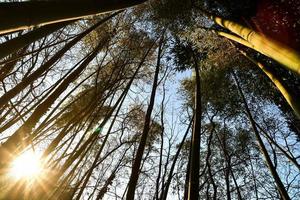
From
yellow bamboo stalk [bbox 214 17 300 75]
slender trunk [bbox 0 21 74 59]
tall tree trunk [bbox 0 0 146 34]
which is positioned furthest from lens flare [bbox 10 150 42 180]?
yellow bamboo stalk [bbox 214 17 300 75]

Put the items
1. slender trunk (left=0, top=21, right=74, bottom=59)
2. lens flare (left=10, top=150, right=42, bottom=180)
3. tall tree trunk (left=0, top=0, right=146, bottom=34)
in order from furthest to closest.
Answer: lens flare (left=10, top=150, right=42, bottom=180), slender trunk (left=0, top=21, right=74, bottom=59), tall tree trunk (left=0, top=0, right=146, bottom=34)

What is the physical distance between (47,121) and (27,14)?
5.66 feet

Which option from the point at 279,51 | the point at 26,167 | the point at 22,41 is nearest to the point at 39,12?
the point at 22,41

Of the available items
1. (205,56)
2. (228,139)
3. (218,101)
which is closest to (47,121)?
(205,56)

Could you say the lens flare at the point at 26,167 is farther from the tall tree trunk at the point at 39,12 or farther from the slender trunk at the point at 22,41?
the tall tree trunk at the point at 39,12

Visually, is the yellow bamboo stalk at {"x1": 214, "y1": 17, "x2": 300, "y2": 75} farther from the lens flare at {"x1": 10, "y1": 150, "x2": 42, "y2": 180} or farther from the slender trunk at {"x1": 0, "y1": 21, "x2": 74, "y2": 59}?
the lens flare at {"x1": 10, "y1": 150, "x2": 42, "y2": 180}

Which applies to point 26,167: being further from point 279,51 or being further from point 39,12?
point 279,51

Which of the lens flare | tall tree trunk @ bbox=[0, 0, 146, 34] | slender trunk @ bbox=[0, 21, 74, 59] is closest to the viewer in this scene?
tall tree trunk @ bbox=[0, 0, 146, 34]

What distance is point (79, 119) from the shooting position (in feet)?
8.41

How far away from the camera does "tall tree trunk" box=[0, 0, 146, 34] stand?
853 millimetres

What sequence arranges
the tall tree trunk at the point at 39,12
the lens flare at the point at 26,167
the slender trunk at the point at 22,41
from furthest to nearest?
the lens flare at the point at 26,167 < the slender trunk at the point at 22,41 < the tall tree trunk at the point at 39,12

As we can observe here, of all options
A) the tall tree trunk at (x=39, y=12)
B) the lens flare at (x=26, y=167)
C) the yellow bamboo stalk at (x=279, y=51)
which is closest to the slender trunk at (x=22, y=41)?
the tall tree trunk at (x=39, y=12)

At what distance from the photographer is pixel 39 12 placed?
0.93m

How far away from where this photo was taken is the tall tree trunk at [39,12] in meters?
0.85
